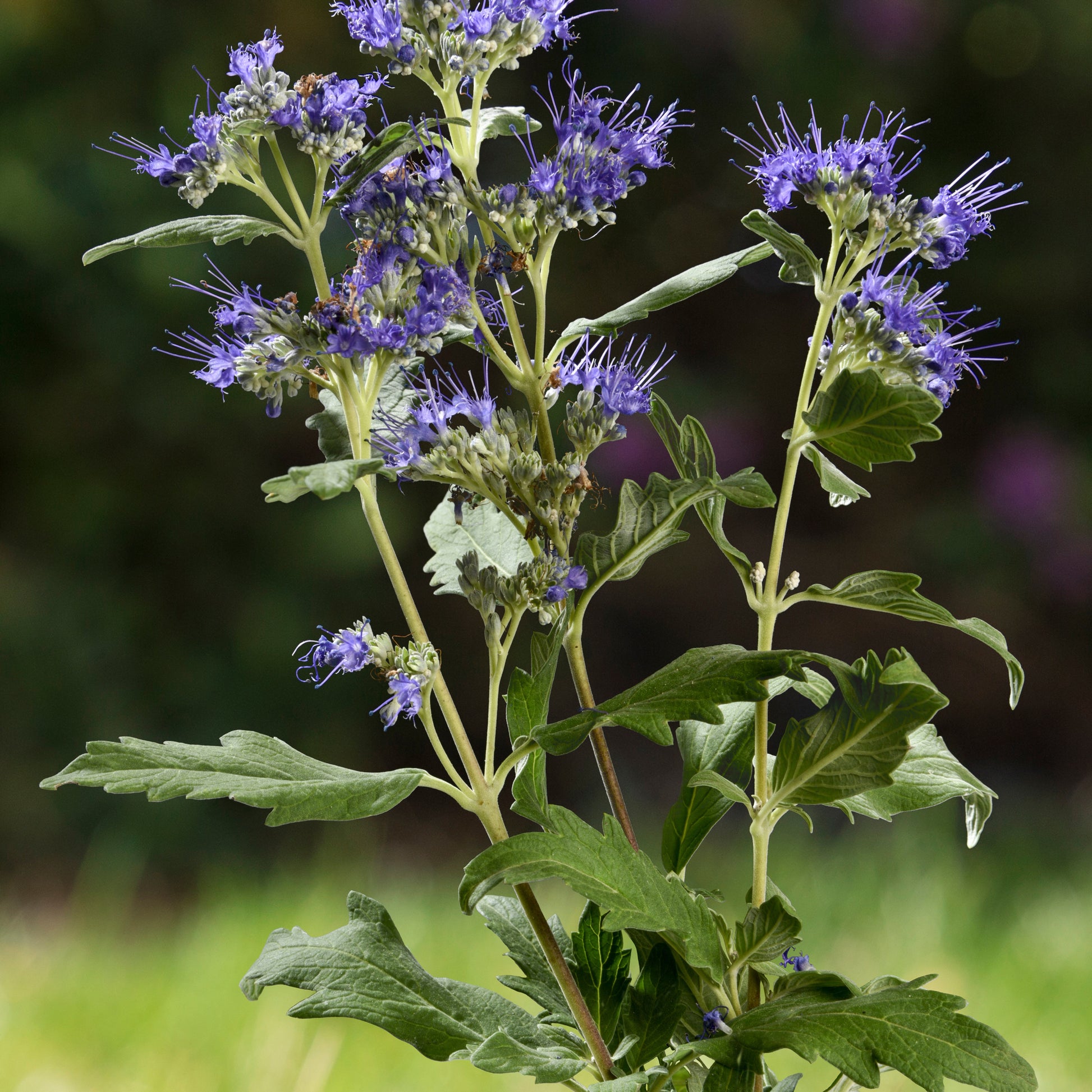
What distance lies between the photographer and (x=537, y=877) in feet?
1.83

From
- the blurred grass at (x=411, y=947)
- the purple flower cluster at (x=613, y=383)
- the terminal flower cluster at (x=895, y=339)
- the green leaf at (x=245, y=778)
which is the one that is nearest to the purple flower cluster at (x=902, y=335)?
the terminal flower cluster at (x=895, y=339)

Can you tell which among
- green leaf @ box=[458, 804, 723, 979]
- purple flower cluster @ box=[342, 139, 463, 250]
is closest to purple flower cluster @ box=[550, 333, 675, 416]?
purple flower cluster @ box=[342, 139, 463, 250]

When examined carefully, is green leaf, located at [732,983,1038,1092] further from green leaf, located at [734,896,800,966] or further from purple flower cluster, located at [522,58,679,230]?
purple flower cluster, located at [522,58,679,230]

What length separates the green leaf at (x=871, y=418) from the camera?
58cm

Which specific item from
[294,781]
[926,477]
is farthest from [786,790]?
[926,477]

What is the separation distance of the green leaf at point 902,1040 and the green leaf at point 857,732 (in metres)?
0.10

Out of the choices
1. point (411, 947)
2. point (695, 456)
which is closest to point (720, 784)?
point (695, 456)

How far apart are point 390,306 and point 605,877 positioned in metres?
0.30

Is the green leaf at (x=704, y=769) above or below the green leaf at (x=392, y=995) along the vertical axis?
above

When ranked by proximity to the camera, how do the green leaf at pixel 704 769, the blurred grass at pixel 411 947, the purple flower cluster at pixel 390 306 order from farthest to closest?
the blurred grass at pixel 411 947, the green leaf at pixel 704 769, the purple flower cluster at pixel 390 306

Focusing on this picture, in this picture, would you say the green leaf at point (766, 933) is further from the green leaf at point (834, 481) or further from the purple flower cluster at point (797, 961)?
the green leaf at point (834, 481)

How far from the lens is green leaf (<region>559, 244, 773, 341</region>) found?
25.8 inches

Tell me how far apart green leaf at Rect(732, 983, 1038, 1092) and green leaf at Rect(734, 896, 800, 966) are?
38 millimetres

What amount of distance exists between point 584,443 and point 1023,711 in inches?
132
